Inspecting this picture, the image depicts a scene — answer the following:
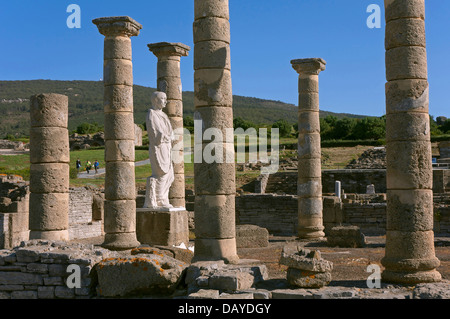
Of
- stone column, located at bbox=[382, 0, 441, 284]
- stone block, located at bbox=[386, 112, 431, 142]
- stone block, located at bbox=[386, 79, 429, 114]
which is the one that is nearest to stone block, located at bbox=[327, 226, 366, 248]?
stone column, located at bbox=[382, 0, 441, 284]

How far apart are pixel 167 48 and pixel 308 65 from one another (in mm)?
4156

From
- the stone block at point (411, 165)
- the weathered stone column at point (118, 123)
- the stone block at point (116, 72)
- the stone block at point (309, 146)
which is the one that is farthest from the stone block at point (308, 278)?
the stone block at point (309, 146)

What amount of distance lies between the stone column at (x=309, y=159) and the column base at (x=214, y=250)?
6.97 metres

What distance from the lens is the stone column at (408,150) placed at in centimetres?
848

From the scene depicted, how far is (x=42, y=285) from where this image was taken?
29.0ft

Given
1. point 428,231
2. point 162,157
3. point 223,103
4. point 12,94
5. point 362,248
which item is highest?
point 12,94

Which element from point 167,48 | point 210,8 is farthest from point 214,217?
point 167,48

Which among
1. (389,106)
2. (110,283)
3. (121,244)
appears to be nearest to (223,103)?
(389,106)

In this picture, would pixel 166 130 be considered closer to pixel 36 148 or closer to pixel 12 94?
pixel 36 148

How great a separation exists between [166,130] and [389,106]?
6.01 m

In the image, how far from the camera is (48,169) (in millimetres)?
11742

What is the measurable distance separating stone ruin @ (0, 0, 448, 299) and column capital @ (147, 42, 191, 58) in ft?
5.24

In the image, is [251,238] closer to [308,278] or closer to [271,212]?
[271,212]

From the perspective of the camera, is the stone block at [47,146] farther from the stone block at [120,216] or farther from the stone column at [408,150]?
the stone column at [408,150]
